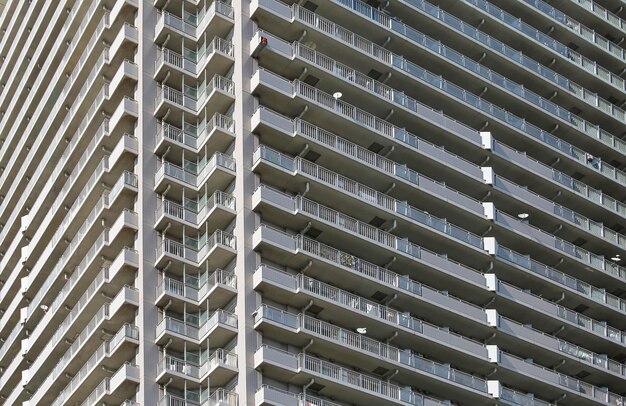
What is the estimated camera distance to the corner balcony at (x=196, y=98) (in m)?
104

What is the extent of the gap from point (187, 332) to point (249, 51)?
59.8 feet

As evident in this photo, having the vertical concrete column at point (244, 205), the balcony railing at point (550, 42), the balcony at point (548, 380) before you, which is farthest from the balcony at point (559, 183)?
the vertical concrete column at point (244, 205)

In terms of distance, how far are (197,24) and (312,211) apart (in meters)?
15.4

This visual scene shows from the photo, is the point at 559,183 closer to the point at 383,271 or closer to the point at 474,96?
the point at 474,96

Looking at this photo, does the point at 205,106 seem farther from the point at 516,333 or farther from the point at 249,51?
the point at 516,333

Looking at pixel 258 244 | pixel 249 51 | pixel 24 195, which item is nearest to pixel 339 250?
pixel 258 244

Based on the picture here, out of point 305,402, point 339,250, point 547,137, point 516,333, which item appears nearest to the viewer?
point 305,402

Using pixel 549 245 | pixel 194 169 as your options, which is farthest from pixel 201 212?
pixel 549 245

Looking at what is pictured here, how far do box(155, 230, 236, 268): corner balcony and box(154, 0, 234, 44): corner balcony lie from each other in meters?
13.8

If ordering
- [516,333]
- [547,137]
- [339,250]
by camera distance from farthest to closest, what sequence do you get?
[547,137]
[516,333]
[339,250]

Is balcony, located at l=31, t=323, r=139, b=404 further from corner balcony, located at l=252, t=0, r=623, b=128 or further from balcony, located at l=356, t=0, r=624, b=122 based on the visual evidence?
balcony, located at l=356, t=0, r=624, b=122

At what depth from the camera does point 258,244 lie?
9894cm

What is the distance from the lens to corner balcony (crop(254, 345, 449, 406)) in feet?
317

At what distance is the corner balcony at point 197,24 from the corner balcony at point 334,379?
2189cm
